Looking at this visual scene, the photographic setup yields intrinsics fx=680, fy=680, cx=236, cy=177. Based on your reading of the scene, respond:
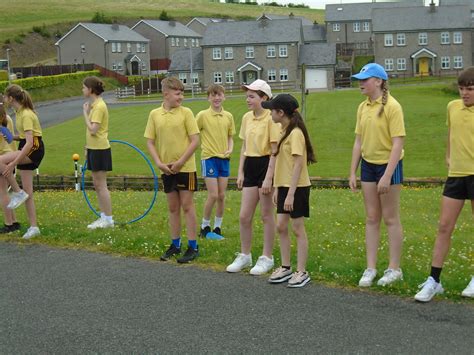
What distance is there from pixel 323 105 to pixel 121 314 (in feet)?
153

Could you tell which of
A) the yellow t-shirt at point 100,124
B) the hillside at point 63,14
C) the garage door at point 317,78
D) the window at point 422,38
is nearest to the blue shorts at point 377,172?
the yellow t-shirt at point 100,124

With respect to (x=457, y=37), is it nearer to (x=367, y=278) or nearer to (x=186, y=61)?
(x=186, y=61)

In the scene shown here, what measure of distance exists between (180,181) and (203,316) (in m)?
2.79

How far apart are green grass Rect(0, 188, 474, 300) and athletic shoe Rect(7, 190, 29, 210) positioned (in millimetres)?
533

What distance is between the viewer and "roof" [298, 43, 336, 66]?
82750 millimetres

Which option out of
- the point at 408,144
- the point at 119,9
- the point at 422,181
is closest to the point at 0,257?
the point at 422,181

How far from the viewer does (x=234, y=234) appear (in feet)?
36.0

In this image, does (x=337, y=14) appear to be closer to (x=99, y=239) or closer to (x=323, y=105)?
(x=323, y=105)

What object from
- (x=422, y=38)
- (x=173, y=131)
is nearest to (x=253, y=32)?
(x=422, y=38)

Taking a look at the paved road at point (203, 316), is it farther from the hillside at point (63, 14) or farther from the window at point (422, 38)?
the hillside at point (63, 14)

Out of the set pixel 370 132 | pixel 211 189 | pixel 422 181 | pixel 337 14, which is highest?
pixel 337 14

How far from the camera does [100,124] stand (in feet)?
35.9

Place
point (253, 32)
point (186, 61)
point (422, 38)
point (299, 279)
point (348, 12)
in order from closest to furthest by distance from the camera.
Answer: point (299, 279) → point (253, 32) → point (422, 38) → point (186, 61) → point (348, 12)

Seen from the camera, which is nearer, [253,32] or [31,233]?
[31,233]
